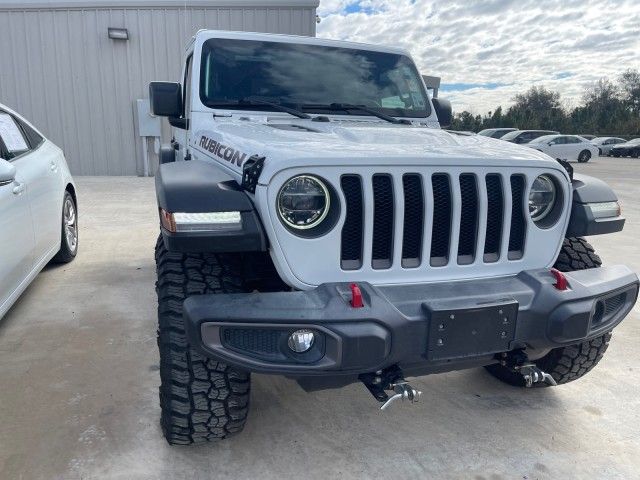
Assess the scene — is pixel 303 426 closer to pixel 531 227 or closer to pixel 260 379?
pixel 260 379

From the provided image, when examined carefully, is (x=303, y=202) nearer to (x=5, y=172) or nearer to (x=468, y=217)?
(x=468, y=217)

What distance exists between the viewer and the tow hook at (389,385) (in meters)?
1.86

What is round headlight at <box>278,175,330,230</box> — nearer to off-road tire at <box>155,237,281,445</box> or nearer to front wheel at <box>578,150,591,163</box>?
off-road tire at <box>155,237,281,445</box>

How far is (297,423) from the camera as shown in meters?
2.48

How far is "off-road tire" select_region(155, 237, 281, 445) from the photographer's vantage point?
202 cm

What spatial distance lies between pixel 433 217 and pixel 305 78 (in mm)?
1808

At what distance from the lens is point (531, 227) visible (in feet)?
7.13

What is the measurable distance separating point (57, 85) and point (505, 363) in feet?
40.7

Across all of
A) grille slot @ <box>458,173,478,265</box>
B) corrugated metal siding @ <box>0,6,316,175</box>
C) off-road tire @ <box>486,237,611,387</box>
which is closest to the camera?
grille slot @ <box>458,173,478,265</box>

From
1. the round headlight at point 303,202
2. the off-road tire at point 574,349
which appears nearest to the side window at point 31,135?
the round headlight at point 303,202

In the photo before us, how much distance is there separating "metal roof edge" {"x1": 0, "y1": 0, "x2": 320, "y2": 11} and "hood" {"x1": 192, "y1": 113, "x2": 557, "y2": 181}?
9120 millimetres

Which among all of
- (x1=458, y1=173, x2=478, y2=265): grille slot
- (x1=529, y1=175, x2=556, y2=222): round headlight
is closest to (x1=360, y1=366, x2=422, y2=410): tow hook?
(x1=458, y1=173, x2=478, y2=265): grille slot

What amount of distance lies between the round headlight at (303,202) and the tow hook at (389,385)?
611mm

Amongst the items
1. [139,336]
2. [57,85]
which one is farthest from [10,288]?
[57,85]
